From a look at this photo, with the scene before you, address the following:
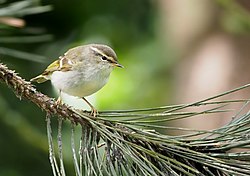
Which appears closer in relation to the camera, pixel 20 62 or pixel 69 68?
pixel 69 68

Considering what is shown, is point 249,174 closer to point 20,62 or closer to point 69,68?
point 69,68

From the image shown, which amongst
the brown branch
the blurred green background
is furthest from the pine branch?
the blurred green background

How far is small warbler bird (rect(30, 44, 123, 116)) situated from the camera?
163 centimetres

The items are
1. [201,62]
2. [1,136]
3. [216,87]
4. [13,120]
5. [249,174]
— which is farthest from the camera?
[201,62]

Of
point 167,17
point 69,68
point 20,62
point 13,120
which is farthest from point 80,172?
point 167,17

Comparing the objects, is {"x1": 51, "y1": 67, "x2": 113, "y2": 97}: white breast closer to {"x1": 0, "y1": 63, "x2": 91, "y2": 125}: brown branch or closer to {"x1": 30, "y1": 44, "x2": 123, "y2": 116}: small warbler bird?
{"x1": 30, "y1": 44, "x2": 123, "y2": 116}: small warbler bird

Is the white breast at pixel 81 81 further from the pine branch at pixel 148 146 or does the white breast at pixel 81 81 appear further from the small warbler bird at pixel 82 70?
the pine branch at pixel 148 146

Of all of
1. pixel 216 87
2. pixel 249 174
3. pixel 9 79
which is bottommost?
pixel 249 174

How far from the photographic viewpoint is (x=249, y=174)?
0.89m

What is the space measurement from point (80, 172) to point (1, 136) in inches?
66.4

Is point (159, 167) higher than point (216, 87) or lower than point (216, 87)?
lower

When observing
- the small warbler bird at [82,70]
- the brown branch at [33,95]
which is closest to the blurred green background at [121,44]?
the small warbler bird at [82,70]

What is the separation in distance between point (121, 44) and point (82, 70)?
216 cm

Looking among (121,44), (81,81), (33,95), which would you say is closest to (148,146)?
(33,95)
